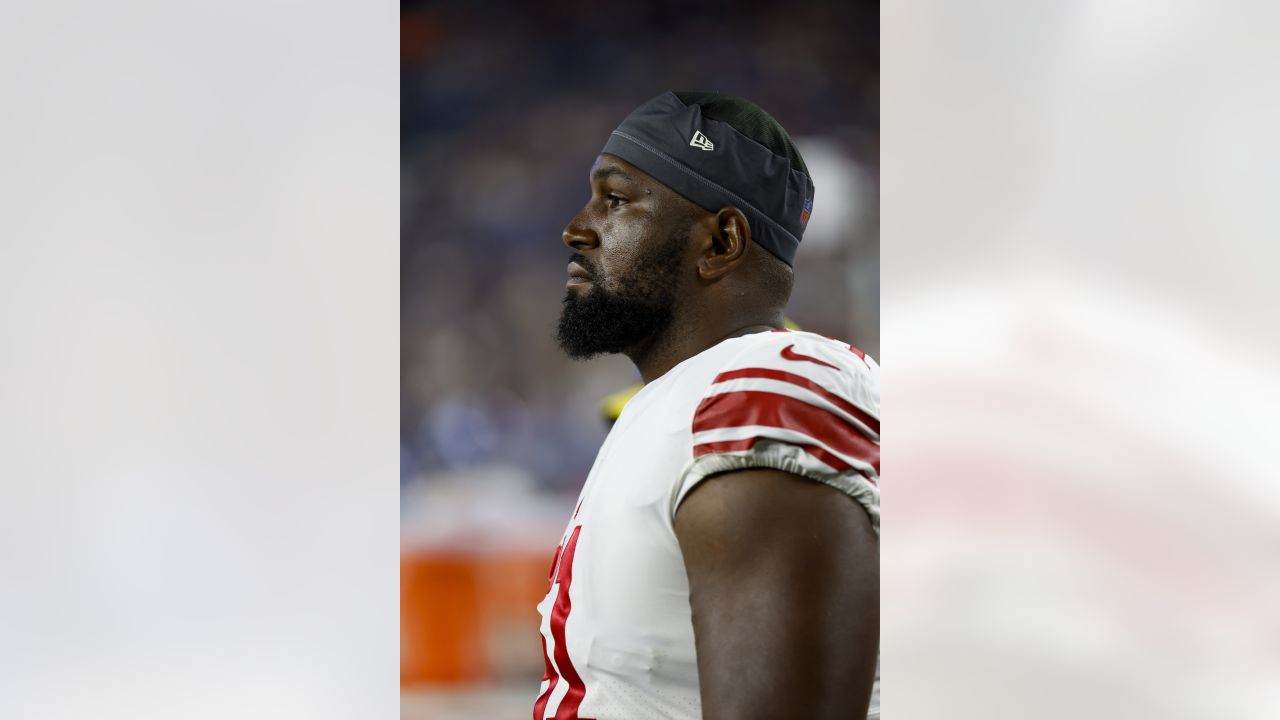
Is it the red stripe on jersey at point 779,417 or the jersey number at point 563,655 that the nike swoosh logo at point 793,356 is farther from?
the jersey number at point 563,655

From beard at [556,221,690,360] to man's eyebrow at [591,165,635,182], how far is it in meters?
0.13

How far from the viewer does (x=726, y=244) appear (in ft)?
5.78

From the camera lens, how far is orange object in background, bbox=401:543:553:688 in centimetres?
214

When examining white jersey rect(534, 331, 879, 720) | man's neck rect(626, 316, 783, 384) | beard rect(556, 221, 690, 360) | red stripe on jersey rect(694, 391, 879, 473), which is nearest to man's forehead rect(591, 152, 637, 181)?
beard rect(556, 221, 690, 360)

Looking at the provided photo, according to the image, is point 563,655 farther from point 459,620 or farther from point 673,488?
point 459,620

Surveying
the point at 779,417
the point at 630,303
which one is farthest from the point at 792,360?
the point at 630,303

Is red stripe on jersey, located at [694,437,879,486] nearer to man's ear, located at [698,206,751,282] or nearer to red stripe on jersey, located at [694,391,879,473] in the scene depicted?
red stripe on jersey, located at [694,391,879,473]

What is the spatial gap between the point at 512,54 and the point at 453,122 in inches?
6.8
